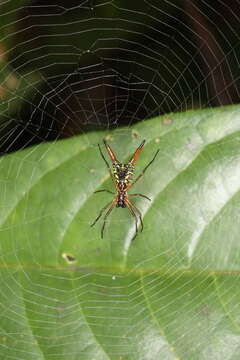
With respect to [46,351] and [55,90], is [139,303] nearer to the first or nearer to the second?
[46,351]

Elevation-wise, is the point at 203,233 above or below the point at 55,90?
below

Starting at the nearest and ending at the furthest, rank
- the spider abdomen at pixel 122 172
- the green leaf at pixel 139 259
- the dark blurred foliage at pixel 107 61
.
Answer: the green leaf at pixel 139 259 < the dark blurred foliage at pixel 107 61 < the spider abdomen at pixel 122 172

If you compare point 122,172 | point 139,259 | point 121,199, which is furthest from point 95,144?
point 139,259

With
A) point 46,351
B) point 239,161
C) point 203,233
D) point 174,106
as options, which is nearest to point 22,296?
point 46,351

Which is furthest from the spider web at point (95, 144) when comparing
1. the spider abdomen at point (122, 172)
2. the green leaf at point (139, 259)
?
the spider abdomen at point (122, 172)

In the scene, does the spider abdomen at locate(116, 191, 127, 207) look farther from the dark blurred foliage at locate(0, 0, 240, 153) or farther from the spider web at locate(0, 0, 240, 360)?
the dark blurred foliage at locate(0, 0, 240, 153)

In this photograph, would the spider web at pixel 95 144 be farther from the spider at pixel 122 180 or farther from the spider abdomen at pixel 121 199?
the spider abdomen at pixel 121 199
